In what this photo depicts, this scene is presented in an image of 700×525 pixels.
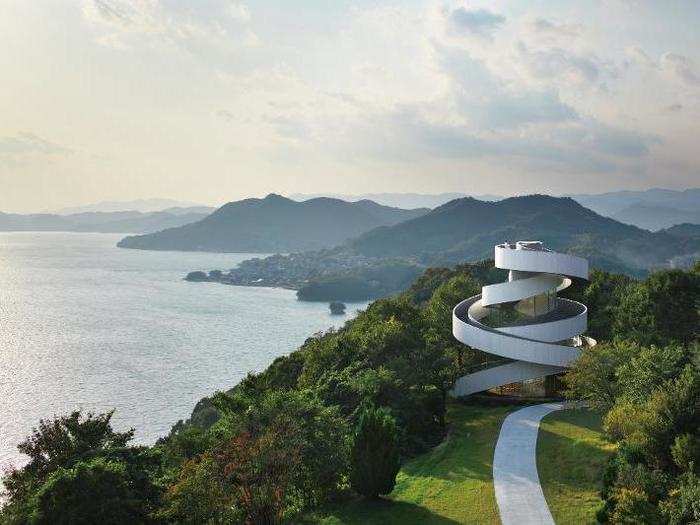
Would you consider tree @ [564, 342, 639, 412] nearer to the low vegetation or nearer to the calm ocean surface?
the low vegetation

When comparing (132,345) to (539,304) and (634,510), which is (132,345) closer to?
(539,304)

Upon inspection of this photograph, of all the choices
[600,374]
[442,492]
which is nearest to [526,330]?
[600,374]

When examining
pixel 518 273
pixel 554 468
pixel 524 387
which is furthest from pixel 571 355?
pixel 554 468

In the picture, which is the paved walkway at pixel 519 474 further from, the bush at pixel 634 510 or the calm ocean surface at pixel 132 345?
the calm ocean surface at pixel 132 345

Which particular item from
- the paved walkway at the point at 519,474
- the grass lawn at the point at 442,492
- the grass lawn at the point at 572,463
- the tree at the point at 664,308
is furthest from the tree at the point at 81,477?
the tree at the point at 664,308

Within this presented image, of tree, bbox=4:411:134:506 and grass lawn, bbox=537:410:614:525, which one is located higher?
tree, bbox=4:411:134:506

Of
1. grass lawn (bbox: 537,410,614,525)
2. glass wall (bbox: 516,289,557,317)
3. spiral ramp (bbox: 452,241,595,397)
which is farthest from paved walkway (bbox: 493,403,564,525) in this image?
glass wall (bbox: 516,289,557,317)
